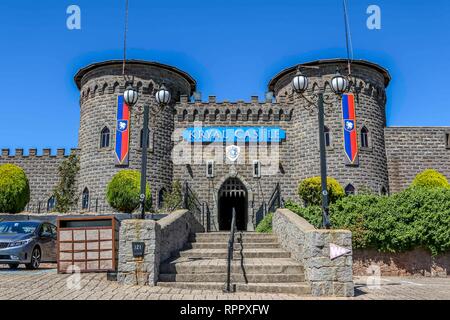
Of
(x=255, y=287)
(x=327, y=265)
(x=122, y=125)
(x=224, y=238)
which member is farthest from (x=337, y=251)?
(x=122, y=125)

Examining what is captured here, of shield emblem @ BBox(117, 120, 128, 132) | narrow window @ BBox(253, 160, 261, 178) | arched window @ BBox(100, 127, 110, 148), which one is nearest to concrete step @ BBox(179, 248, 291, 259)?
narrow window @ BBox(253, 160, 261, 178)

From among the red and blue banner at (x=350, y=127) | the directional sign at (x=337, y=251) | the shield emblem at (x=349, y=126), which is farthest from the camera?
the shield emblem at (x=349, y=126)

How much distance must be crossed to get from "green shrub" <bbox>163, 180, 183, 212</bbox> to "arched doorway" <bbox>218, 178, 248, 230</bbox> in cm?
246

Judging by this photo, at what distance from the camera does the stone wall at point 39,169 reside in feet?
83.2

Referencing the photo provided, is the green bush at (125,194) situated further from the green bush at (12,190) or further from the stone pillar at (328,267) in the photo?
the stone pillar at (328,267)

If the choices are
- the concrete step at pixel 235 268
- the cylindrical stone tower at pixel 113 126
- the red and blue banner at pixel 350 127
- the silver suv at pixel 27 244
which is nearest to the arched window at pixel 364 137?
the red and blue banner at pixel 350 127

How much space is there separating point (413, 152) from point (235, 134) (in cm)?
1064

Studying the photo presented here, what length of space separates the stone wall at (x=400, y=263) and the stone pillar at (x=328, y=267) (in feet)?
16.3

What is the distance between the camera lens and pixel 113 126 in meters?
23.8

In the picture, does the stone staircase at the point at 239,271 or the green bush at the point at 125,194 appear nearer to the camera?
the stone staircase at the point at 239,271

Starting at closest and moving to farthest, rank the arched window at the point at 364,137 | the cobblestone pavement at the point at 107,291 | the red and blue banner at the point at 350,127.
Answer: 1. the cobblestone pavement at the point at 107,291
2. the red and blue banner at the point at 350,127
3. the arched window at the point at 364,137

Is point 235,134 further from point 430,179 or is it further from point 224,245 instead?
point 224,245

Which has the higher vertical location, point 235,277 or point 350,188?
point 350,188
